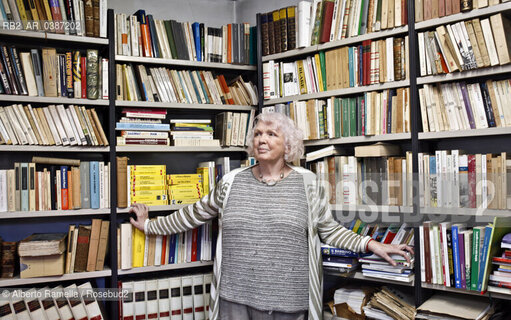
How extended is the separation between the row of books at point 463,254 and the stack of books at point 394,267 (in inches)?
3.3

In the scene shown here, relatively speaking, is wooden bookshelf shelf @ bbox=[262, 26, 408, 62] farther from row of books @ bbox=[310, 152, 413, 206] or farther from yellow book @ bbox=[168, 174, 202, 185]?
yellow book @ bbox=[168, 174, 202, 185]

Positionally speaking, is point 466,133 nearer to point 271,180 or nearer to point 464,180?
point 464,180

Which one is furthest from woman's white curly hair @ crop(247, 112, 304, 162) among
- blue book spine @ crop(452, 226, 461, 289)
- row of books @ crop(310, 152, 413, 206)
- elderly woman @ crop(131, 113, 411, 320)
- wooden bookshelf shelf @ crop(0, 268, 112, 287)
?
wooden bookshelf shelf @ crop(0, 268, 112, 287)

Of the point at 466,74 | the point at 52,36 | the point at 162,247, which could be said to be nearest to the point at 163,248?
the point at 162,247

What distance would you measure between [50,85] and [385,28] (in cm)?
199

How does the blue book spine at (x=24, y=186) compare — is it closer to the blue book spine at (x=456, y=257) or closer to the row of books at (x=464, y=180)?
the row of books at (x=464, y=180)

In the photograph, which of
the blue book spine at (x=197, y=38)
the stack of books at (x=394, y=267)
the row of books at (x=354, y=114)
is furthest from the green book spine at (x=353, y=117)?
the blue book spine at (x=197, y=38)

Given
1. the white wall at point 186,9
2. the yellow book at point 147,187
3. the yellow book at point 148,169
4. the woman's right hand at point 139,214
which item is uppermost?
the white wall at point 186,9

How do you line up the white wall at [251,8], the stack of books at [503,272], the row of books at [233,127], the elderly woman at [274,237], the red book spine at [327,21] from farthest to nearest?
1. the white wall at [251,8]
2. the row of books at [233,127]
3. the red book spine at [327,21]
4. the elderly woman at [274,237]
5. the stack of books at [503,272]

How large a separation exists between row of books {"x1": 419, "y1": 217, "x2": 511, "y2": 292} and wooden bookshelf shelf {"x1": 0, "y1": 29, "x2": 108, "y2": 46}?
2175mm

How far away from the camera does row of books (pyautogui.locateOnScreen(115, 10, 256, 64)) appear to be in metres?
2.95

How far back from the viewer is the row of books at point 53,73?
2654 millimetres

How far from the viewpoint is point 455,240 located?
226cm

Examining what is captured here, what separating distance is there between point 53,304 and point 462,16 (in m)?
2.74
